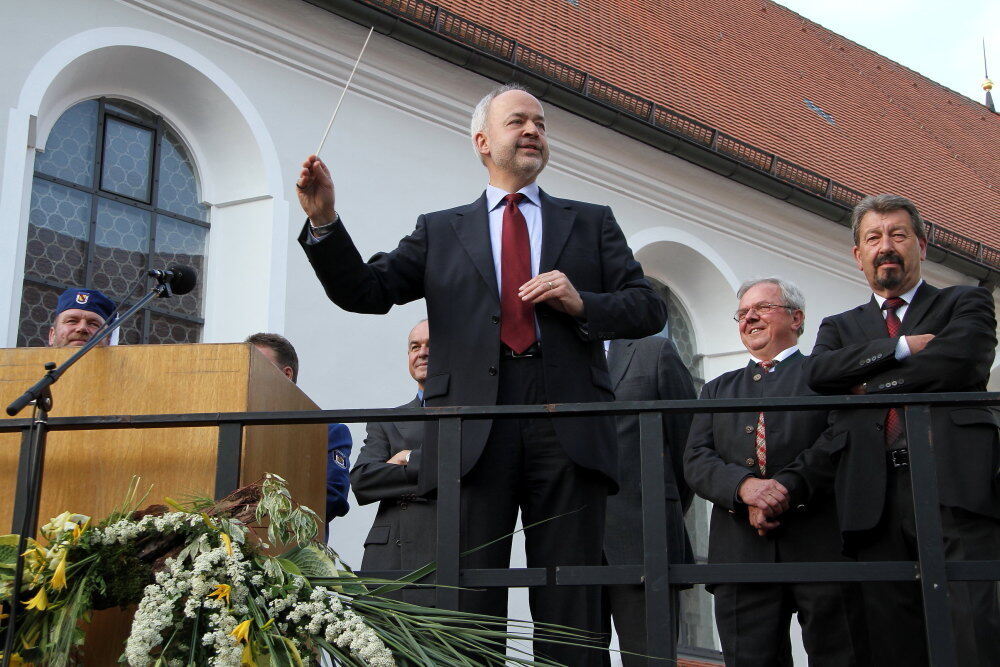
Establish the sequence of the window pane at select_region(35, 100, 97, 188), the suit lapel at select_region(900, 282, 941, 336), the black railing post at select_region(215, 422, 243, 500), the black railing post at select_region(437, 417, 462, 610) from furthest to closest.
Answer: the window pane at select_region(35, 100, 97, 188) → the suit lapel at select_region(900, 282, 941, 336) → the black railing post at select_region(437, 417, 462, 610) → the black railing post at select_region(215, 422, 243, 500)

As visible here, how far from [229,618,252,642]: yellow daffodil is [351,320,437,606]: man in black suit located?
7.13ft

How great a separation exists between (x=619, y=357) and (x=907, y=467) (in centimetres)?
171

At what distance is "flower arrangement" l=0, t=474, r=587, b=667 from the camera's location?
306 cm

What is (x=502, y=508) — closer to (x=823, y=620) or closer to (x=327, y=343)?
(x=823, y=620)

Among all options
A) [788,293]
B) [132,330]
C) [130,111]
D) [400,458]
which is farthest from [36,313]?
[788,293]

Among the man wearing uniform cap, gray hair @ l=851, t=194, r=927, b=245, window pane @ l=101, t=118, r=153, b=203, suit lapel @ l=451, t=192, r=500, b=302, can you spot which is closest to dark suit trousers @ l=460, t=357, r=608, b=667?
suit lapel @ l=451, t=192, r=500, b=302

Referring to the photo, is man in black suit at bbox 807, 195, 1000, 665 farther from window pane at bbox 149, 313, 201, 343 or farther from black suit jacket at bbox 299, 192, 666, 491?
window pane at bbox 149, 313, 201, 343

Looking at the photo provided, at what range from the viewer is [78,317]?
218 inches

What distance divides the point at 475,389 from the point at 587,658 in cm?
83

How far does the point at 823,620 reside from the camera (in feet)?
15.4

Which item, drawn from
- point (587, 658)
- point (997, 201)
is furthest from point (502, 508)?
point (997, 201)

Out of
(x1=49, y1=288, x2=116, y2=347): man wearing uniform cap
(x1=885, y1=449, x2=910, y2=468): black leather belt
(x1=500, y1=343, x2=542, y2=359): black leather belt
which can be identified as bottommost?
(x1=885, y1=449, x2=910, y2=468): black leather belt

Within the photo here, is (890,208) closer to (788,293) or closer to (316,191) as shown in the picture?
(788,293)

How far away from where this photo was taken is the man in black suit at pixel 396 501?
5.36 metres
